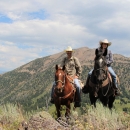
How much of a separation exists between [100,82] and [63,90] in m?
1.92

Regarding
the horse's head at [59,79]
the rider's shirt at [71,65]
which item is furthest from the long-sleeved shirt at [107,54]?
the horse's head at [59,79]

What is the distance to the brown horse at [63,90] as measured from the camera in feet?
33.6

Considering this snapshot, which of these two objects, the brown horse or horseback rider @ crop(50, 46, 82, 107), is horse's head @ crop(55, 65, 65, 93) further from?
horseback rider @ crop(50, 46, 82, 107)

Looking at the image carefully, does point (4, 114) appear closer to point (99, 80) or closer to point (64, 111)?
point (64, 111)

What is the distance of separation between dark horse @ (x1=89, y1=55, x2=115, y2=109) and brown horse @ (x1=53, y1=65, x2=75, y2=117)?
1.20 metres

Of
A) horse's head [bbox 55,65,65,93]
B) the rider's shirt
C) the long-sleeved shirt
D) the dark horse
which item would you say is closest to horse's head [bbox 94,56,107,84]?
the dark horse

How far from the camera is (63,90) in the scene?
10.8 m

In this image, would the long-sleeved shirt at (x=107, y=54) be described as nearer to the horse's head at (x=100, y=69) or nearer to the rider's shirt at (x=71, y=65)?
the horse's head at (x=100, y=69)

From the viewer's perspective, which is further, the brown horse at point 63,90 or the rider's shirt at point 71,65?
the rider's shirt at point 71,65

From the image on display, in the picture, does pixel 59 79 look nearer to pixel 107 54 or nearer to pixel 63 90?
pixel 63 90

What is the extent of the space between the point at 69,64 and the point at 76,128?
560cm

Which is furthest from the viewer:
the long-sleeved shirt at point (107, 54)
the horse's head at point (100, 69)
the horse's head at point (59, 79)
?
the long-sleeved shirt at point (107, 54)

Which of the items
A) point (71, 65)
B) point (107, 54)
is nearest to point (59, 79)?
point (71, 65)

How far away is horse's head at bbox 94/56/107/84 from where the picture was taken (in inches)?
432
